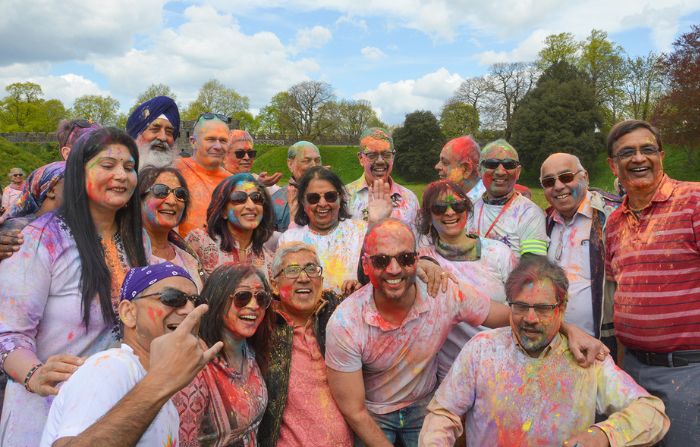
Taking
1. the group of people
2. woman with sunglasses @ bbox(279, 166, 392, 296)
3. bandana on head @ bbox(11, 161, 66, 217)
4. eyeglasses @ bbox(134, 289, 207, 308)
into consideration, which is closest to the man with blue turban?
the group of people

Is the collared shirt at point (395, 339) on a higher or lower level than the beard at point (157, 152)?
lower

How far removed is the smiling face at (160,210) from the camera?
3.81m

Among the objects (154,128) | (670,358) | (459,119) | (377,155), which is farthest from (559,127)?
(670,358)

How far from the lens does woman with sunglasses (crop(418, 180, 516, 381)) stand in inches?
151

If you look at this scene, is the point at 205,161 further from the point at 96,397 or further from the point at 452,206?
the point at 96,397

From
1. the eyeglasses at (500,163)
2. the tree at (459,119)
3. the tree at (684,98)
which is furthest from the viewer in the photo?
the tree at (459,119)

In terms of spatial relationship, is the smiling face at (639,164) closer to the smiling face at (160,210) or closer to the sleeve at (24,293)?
the smiling face at (160,210)

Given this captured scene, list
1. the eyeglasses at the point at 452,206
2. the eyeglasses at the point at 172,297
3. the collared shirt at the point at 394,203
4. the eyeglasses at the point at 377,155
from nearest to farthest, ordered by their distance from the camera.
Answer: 1. the eyeglasses at the point at 172,297
2. the eyeglasses at the point at 452,206
3. the collared shirt at the point at 394,203
4. the eyeglasses at the point at 377,155

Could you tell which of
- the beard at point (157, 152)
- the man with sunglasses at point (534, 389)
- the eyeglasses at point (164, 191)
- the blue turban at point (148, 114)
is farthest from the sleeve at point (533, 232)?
the blue turban at point (148, 114)

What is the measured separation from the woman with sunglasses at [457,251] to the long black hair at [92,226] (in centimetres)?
202

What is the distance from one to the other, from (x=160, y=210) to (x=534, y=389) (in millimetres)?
2682

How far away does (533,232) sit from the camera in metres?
4.61

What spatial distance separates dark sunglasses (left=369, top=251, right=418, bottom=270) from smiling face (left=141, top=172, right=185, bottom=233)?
149cm

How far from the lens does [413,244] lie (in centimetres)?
345
